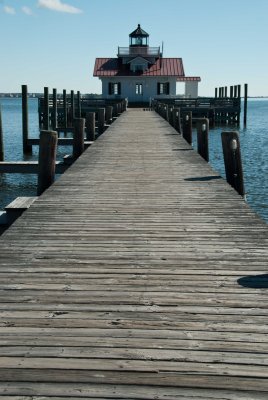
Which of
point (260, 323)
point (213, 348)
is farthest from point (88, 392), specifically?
point (260, 323)

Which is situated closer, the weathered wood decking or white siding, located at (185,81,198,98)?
the weathered wood decking

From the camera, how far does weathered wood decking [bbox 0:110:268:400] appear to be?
268cm

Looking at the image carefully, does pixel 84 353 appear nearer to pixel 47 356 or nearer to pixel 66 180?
pixel 47 356

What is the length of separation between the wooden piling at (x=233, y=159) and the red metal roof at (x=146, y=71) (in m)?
44.5

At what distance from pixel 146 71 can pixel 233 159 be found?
45.2 metres

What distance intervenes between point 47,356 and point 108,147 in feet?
36.2

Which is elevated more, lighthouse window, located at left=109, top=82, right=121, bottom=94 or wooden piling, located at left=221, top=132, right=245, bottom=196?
lighthouse window, located at left=109, top=82, right=121, bottom=94

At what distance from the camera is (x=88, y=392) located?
2.56m

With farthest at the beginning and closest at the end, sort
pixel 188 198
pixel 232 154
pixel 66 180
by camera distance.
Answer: pixel 232 154 < pixel 66 180 < pixel 188 198

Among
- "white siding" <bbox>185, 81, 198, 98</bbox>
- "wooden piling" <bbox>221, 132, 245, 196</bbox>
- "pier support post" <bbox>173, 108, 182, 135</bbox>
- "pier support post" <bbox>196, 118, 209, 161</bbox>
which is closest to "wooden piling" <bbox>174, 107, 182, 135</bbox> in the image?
"pier support post" <bbox>173, 108, 182, 135</bbox>

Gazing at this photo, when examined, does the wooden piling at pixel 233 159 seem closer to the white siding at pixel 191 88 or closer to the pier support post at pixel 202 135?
the pier support post at pixel 202 135

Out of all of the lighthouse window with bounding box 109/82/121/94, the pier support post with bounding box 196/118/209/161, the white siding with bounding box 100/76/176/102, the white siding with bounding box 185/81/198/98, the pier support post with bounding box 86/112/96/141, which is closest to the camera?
the pier support post with bounding box 196/118/209/161

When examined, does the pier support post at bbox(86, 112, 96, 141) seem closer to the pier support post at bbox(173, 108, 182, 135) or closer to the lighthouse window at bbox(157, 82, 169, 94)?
the pier support post at bbox(173, 108, 182, 135)

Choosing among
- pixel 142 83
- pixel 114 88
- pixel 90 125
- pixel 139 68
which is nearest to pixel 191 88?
pixel 142 83
